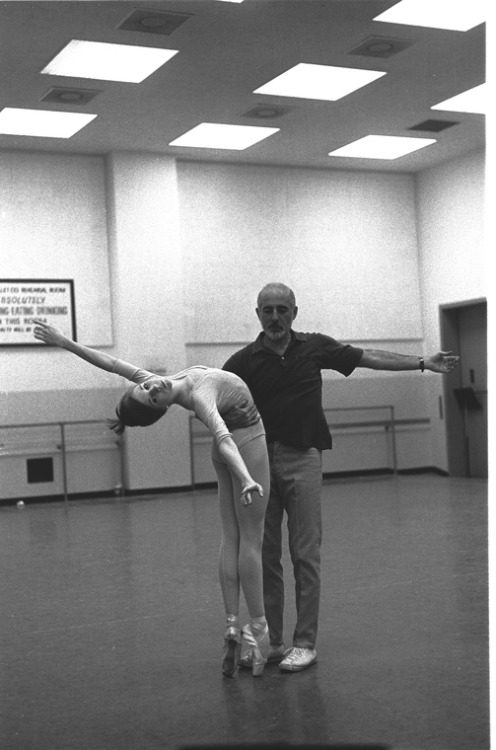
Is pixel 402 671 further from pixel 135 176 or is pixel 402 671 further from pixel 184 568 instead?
pixel 135 176

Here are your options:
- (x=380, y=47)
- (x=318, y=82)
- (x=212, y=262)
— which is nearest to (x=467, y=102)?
(x=318, y=82)

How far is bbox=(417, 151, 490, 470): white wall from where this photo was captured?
46.2 feet

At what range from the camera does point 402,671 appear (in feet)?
13.7

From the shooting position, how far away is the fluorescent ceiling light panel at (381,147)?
530 inches

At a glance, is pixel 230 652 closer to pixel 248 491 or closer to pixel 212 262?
pixel 248 491

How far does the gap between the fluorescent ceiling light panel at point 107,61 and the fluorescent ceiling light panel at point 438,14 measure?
212 centimetres

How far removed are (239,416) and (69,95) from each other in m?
7.42

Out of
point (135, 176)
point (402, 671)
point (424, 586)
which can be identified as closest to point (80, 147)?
point (135, 176)

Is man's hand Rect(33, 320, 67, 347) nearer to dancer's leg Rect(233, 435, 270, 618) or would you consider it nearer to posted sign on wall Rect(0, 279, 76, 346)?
dancer's leg Rect(233, 435, 270, 618)

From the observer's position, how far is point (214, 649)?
4.71 metres

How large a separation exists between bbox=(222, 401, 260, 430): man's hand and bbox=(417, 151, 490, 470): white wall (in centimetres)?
986

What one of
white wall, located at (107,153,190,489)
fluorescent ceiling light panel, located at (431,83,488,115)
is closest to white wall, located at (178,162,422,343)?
white wall, located at (107,153,190,489)

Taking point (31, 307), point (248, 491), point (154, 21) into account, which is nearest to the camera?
point (248, 491)

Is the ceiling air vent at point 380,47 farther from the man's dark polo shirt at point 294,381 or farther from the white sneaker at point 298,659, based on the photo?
the white sneaker at point 298,659
